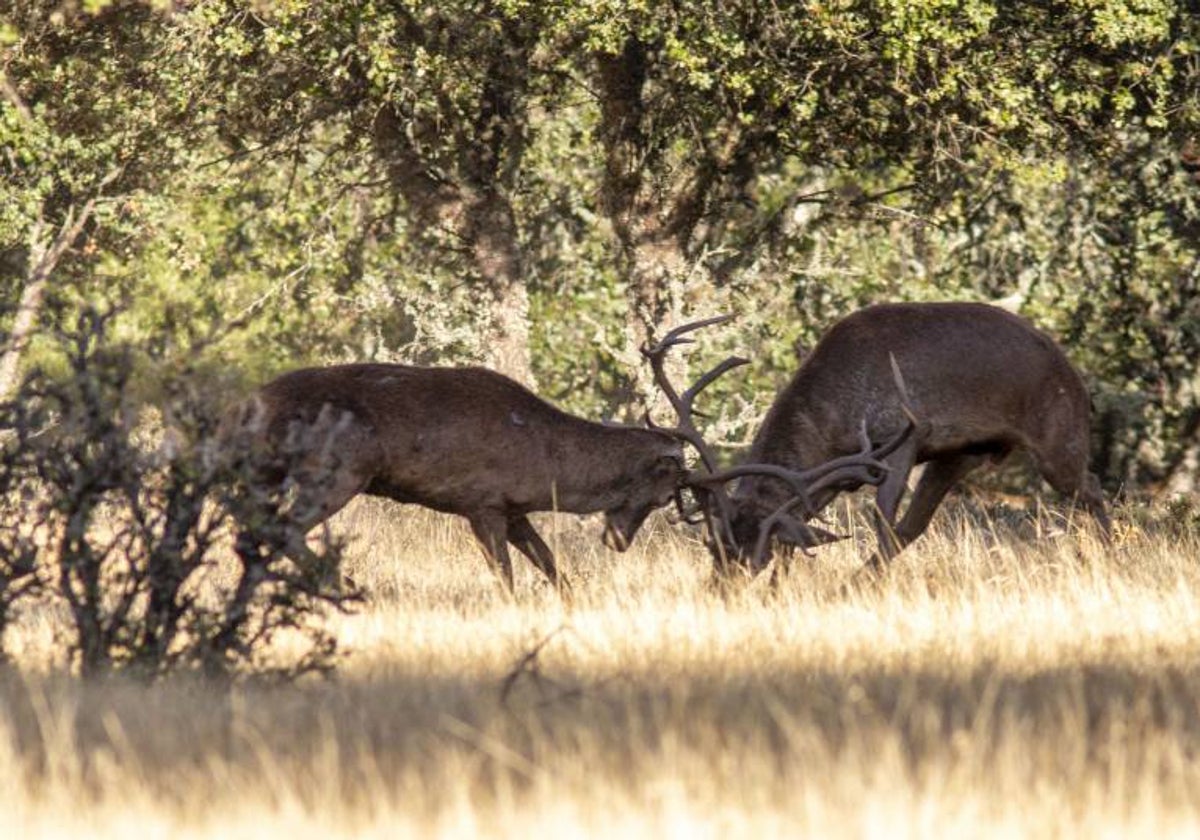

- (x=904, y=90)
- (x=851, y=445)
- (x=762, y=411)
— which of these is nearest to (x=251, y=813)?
(x=851, y=445)

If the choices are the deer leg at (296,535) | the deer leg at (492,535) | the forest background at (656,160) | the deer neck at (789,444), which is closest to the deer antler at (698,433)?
the deer neck at (789,444)

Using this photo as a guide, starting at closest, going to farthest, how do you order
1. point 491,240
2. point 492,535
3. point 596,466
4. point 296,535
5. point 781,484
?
point 296,535 < point 492,535 < point 781,484 < point 596,466 < point 491,240

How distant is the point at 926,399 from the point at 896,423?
0.24 meters

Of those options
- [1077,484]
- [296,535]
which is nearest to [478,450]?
[296,535]

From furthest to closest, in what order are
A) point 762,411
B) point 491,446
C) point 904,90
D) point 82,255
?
1. point 762,411
2. point 82,255
3. point 904,90
4. point 491,446

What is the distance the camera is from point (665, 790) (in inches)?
192

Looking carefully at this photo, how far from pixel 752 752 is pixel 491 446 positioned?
5.84 m

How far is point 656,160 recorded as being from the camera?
53.5 ft

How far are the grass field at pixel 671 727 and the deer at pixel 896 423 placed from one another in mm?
1610

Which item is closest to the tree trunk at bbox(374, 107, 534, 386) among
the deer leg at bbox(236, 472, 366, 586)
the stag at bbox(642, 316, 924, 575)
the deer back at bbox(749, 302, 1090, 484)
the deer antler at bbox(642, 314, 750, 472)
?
the deer antler at bbox(642, 314, 750, 472)

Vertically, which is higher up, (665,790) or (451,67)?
(451,67)

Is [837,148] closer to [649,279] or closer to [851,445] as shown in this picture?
[649,279]

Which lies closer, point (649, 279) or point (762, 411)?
point (649, 279)

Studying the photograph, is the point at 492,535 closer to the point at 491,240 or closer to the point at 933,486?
the point at 933,486
